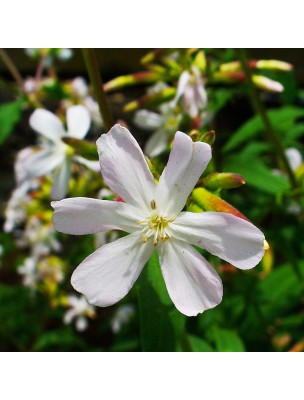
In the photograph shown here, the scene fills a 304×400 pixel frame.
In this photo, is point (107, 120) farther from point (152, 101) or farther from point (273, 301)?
point (273, 301)

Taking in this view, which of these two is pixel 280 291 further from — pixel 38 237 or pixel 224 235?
pixel 224 235

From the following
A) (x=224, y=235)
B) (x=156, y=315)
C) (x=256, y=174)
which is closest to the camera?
(x=224, y=235)

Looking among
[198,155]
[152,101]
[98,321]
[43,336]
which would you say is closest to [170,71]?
[152,101]

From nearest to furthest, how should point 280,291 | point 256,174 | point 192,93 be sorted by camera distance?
1. point 192,93
2. point 256,174
3. point 280,291

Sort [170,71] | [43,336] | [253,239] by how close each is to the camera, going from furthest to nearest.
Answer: [43,336] → [170,71] → [253,239]

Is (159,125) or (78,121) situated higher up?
(159,125)

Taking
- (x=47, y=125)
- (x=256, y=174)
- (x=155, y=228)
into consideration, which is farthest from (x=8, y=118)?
(x=155, y=228)
